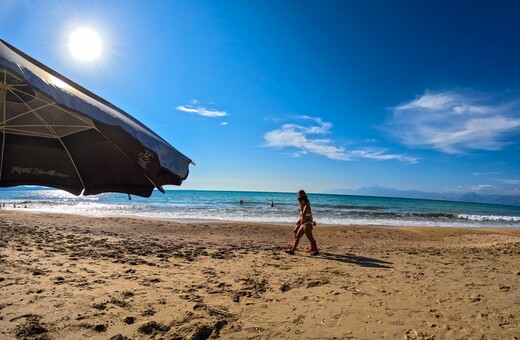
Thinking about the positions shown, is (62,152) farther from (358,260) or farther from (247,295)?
(358,260)

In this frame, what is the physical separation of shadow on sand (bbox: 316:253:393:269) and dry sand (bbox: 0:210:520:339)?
0.03m

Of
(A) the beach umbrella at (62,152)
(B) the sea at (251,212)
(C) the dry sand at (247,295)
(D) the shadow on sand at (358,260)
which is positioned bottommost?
(B) the sea at (251,212)

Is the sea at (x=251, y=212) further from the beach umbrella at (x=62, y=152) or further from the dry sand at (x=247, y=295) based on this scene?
the beach umbrella at (x=62, y=152)

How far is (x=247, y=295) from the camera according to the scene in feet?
17.9

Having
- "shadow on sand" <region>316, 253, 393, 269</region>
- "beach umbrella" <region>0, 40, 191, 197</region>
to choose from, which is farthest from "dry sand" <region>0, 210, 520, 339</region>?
"beach umbrella" <region>0, 40, 191, 197</region>

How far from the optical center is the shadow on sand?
8.30 meters

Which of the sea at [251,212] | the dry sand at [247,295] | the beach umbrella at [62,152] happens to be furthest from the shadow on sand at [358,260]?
the sea at [251,212]

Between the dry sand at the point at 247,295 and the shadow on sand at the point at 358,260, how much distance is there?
3 centimetres

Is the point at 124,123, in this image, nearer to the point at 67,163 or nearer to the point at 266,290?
the point at 67,163

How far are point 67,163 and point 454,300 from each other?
6.40m

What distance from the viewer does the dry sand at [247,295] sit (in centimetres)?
402

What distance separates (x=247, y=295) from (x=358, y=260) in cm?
474

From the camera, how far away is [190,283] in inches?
240

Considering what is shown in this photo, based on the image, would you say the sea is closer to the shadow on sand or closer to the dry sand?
the shadow on sand
